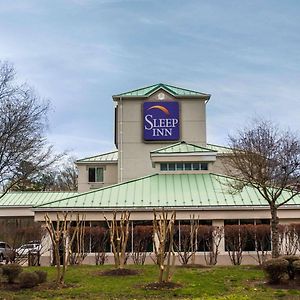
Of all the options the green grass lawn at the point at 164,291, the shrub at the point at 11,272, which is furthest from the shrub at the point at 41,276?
the shrub at the point at 11,272

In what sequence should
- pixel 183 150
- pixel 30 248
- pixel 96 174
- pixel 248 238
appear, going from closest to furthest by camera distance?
pixel 248 238, pixel 30 248, pixel 183 150, pixel 96 174

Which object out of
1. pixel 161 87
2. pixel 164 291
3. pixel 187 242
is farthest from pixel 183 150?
pixel 164 291

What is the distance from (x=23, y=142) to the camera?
24766 mm

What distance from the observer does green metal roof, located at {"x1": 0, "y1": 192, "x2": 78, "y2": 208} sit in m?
39.7

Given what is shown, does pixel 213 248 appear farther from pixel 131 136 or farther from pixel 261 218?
pixel 131 136

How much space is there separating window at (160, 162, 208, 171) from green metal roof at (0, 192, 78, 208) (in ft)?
30.1

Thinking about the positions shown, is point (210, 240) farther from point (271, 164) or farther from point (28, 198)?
point (28, 198)

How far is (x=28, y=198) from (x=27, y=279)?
24.6m

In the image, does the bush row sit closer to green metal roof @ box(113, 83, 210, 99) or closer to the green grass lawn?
the green grass lawn

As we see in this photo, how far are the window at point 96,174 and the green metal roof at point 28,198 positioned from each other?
215cm

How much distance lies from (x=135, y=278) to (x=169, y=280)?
1.69 m

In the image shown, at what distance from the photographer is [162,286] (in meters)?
16.6

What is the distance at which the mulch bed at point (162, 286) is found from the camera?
649 inches

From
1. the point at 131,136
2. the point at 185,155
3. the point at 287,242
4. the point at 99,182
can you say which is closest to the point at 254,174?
the point at 287,242
